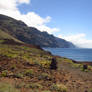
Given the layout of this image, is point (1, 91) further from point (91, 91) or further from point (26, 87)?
point (91, 91)

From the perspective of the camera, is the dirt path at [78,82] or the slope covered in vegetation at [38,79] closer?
the slope covered in vegetation at [38,79]

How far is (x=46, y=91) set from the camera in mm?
9305

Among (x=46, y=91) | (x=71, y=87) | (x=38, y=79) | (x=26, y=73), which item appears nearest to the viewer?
(x=46, y=91)

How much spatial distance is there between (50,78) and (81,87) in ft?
10.7

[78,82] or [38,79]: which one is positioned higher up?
[38,79]

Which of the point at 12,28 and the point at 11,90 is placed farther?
the point at 12,28

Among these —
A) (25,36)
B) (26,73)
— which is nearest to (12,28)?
(25,36)

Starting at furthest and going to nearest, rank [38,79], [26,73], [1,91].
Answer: [26,73], [38,79], [1,91]

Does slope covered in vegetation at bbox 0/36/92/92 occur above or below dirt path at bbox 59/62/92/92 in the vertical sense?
above

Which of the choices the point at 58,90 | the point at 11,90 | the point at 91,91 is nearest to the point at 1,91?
the point at 11,90

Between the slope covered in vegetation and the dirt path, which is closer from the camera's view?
the slope covered in vegetation

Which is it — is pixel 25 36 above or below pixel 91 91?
above

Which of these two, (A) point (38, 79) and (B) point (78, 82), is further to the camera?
(B) point (78, 82)

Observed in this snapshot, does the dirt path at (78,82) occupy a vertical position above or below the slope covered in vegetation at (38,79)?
below
